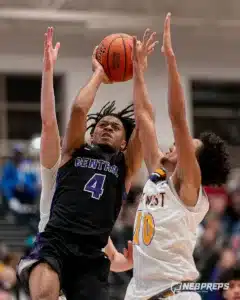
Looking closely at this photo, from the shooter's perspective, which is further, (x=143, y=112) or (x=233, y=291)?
(x=233, y=291)

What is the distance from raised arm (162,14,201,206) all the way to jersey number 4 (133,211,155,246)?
0.67 feet

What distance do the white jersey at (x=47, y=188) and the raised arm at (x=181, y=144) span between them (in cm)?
107

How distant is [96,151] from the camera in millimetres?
4637

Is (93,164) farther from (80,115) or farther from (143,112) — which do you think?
(143,112)

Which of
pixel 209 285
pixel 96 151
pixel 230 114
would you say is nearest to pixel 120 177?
pixel 96 151

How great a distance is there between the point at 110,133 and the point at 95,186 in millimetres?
414

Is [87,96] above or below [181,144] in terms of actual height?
above

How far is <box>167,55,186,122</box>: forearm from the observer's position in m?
3.77

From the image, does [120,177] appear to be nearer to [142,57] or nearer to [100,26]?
[142,57]

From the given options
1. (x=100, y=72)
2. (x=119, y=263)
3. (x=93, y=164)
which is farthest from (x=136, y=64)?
(x=119, y=263)

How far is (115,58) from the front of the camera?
189 inches

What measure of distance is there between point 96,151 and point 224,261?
2.50 meters

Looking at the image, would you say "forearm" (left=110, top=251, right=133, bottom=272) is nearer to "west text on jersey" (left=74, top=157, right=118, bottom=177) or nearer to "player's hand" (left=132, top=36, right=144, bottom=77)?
"west text on jersey" (left=74, top=157, right=118, bottom=177)

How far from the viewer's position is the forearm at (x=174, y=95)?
12.4 ft
